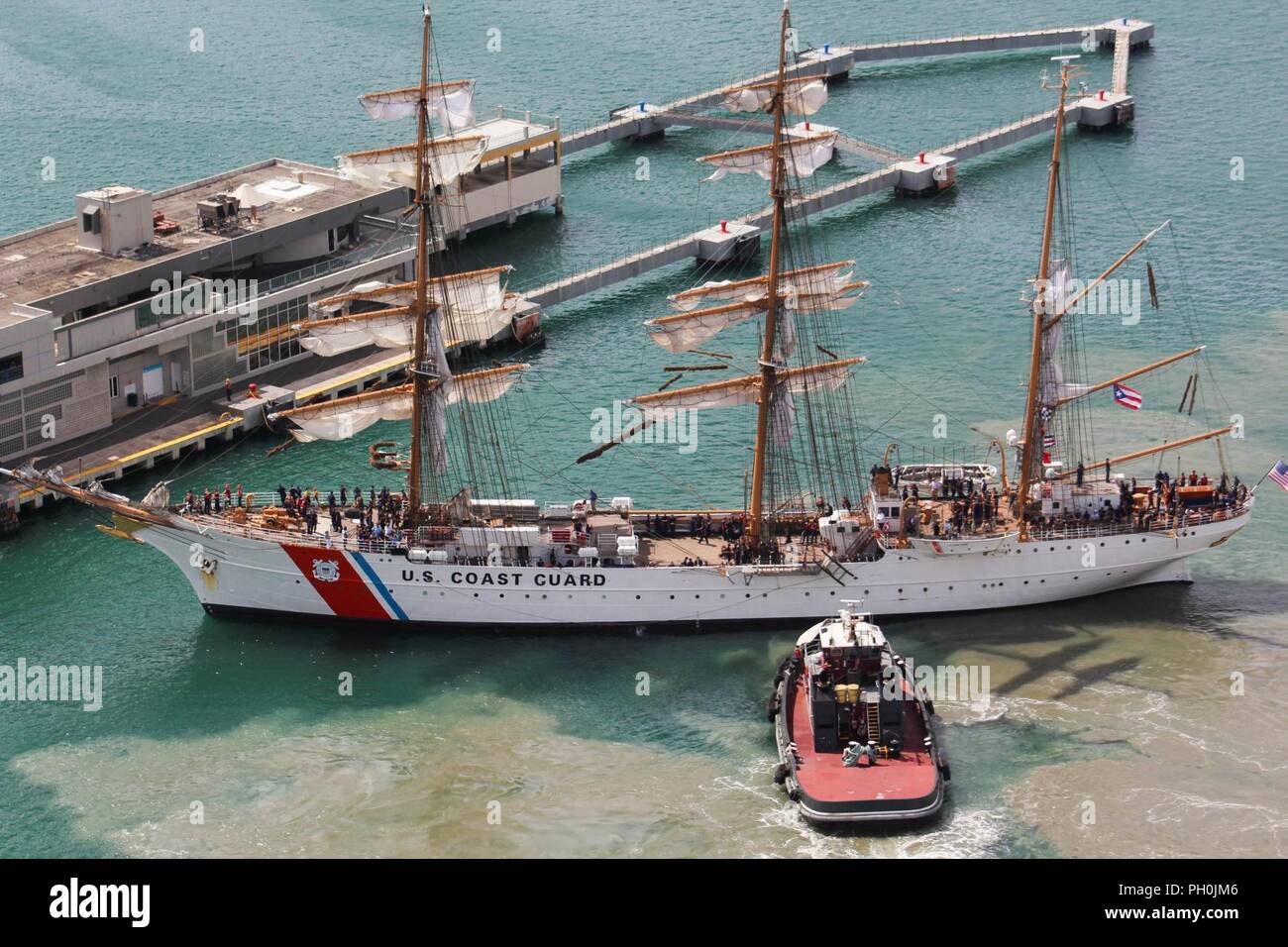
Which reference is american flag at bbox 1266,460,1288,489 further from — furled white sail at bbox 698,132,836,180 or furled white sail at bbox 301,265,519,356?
furled white sail at bbox 301,265,519,356

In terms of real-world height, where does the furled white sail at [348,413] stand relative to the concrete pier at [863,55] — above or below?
below

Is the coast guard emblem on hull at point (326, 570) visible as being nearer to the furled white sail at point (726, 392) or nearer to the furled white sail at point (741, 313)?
the furled white sail at point (726, 392)

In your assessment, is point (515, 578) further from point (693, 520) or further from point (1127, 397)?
point (1127, 397)

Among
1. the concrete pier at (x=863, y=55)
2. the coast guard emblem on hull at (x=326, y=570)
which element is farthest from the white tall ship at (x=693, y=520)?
the concrete pier at (x=863, y=55)

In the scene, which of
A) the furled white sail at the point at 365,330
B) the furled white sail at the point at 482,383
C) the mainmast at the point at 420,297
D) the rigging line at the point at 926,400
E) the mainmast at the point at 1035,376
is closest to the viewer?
the mainmast at the point at 420,297

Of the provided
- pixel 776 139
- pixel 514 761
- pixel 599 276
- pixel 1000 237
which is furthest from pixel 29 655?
pixel 1000 237

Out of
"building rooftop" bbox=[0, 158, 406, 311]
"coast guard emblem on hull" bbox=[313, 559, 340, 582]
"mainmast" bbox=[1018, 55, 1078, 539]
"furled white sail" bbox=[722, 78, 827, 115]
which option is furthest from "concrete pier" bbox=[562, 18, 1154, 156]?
"coast guard emblem on hull" bbox=[313, 559, 340, 582]
